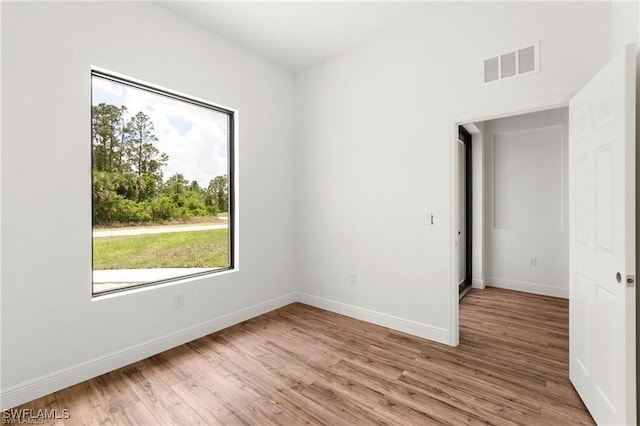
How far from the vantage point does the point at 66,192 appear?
223cm

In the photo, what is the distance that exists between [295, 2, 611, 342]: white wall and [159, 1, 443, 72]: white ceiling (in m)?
0.18

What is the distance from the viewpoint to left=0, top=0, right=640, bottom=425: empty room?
1937 mm

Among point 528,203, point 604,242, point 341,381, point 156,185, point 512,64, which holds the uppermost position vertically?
point 512,64

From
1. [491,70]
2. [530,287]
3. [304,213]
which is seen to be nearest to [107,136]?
[304,213]

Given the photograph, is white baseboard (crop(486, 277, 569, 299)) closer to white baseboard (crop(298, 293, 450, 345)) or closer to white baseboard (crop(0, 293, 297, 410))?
A: white baseboard (crop(298, 293, 450, 345))

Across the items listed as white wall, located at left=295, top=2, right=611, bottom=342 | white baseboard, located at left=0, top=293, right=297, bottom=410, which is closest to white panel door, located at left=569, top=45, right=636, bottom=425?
white wall, located at left=295, top=2, right=611, bottom=342

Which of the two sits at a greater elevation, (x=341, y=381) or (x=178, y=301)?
(x=178, y=301)

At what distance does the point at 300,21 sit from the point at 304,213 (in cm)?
217

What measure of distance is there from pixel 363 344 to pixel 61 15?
3.57m

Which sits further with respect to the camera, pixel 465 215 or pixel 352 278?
pixel 465 215

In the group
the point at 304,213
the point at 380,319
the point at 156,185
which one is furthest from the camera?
the point at 304,213

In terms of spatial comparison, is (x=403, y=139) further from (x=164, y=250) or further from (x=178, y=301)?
(x=178, y=301)

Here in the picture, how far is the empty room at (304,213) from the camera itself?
1.94 m

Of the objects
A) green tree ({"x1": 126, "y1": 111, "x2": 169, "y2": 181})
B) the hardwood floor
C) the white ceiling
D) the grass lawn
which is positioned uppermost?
the white ceiling
